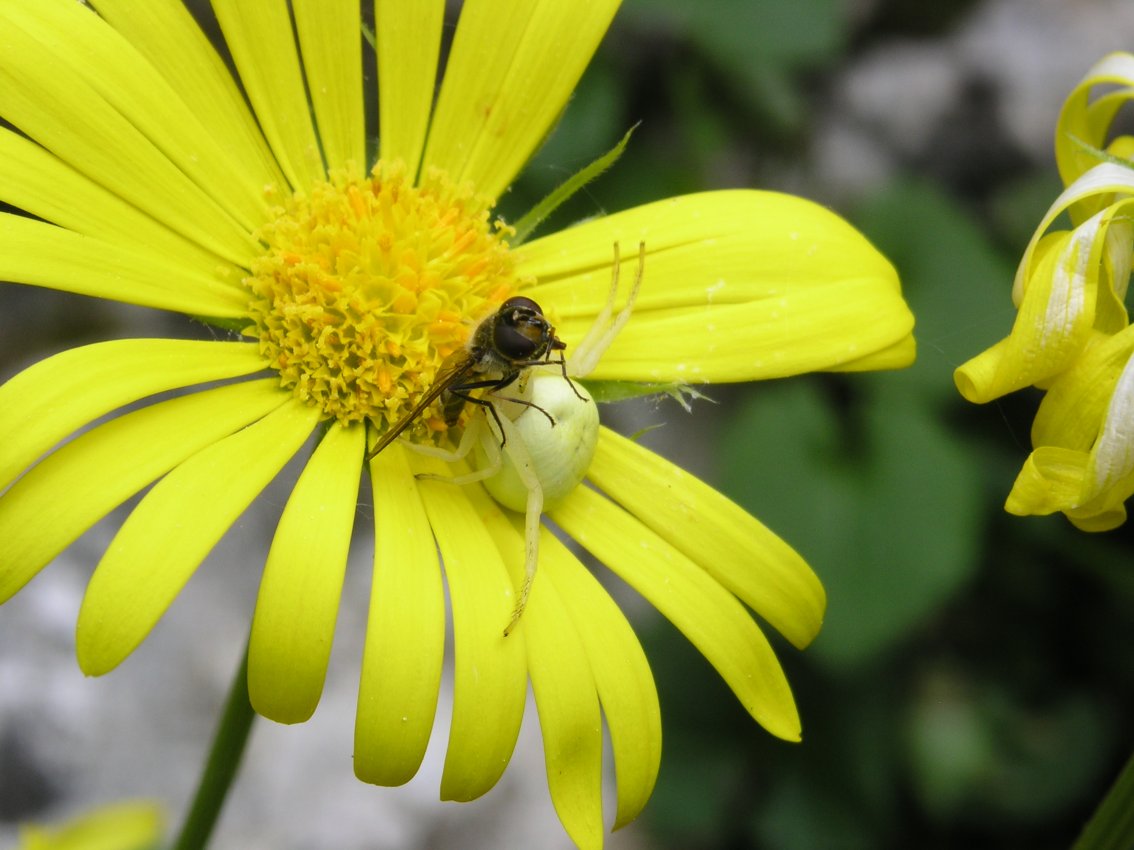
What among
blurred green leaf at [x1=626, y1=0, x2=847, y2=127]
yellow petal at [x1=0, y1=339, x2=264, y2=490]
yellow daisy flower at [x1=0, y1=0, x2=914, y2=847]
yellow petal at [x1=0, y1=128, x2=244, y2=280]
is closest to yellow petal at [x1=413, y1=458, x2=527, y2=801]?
yellow daisy flower at [x1=0, y1=0, x2=914, y2=847]

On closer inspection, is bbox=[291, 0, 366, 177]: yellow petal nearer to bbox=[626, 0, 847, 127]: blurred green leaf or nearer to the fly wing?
the fly wing

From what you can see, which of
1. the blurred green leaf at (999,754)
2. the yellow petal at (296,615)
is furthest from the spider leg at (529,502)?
the blurred green leaf at (999,754)

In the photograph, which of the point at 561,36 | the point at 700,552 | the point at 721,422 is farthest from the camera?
the point at 721,422

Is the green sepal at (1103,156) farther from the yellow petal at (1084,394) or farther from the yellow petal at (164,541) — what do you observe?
the yellow petal at (164,541)

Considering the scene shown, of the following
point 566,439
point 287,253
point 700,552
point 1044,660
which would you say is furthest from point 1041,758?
point 287,253

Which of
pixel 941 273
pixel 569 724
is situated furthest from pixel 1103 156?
pixel 941 273

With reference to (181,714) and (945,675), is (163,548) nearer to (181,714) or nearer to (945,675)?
(181,714)

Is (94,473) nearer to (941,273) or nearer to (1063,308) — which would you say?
(1063,308)
